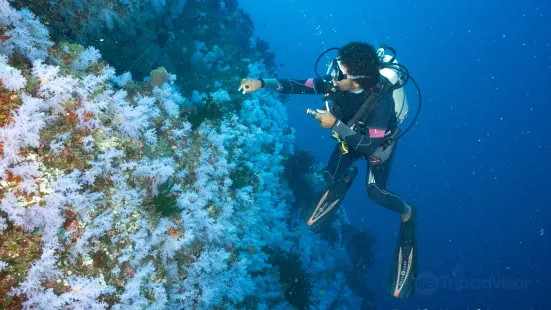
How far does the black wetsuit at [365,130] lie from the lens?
4.75 meters

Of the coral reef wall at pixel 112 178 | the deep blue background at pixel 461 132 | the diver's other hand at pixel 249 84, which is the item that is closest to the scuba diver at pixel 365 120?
the diver's other hand at pixel 249 84

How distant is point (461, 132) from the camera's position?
60.8 meters

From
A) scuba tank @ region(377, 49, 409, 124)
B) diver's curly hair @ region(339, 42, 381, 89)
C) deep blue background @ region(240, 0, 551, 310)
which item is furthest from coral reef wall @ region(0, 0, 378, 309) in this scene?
deep blue background @ region(240, 0, 551, 310)

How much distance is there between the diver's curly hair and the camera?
4.43m

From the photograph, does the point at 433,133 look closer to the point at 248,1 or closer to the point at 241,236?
the point at 248,1

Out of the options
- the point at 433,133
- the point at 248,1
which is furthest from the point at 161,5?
the point at 433,133

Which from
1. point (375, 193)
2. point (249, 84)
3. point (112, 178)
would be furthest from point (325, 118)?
point (112, 178)

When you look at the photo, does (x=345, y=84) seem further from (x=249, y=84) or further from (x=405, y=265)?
(x=405, y=265)

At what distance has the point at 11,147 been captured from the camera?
101 inches

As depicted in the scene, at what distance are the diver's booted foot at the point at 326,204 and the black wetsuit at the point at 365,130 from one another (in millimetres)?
195

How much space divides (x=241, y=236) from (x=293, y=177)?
523 centimetres

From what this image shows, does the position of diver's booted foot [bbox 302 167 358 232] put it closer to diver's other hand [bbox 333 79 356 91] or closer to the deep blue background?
diver's other hand [bbox 333 79 356 91]

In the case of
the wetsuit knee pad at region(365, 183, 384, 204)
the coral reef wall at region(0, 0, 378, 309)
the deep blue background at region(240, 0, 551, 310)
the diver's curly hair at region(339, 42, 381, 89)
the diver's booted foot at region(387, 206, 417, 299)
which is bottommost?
the deep blue background at region(240, 0, 551, 310)

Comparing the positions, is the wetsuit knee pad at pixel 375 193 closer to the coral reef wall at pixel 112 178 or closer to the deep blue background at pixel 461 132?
the coral reef wall at pixel 112 178
